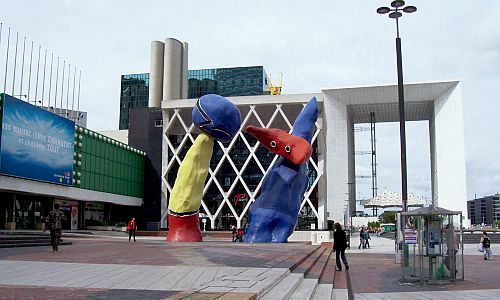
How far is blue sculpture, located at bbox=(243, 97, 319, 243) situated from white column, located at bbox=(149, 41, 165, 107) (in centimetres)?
5122

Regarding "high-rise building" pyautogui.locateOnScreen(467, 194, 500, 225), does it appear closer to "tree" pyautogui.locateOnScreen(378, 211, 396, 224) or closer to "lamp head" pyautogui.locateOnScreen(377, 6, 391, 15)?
"tree" pyautogui.locateOnScreen(378, 211, 396, 224)

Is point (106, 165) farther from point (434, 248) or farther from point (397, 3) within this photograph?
point (434, 248)

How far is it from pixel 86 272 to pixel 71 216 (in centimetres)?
4230

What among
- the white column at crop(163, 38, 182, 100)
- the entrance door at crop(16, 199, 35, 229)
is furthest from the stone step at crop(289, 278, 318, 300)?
the white column at crop(163, 38, 182, 100)

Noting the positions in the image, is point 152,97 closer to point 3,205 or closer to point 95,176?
point 95,176

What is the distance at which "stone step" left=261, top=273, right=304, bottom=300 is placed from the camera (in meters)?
8.32

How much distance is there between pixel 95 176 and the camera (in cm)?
4944

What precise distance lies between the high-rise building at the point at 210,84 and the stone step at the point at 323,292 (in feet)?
341

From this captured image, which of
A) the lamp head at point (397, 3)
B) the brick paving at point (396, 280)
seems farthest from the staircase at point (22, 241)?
the lamp head at point (397, 3)

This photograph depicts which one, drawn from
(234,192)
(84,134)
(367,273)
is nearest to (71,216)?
(84,134)

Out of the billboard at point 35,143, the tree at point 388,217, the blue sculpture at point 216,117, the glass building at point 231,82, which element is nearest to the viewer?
the blue sculpture at point 216,117

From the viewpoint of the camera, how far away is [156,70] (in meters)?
76.6

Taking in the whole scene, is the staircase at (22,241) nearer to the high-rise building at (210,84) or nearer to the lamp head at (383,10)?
the lamp head at (383,10)

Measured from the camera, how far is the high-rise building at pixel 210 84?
11681 cm
